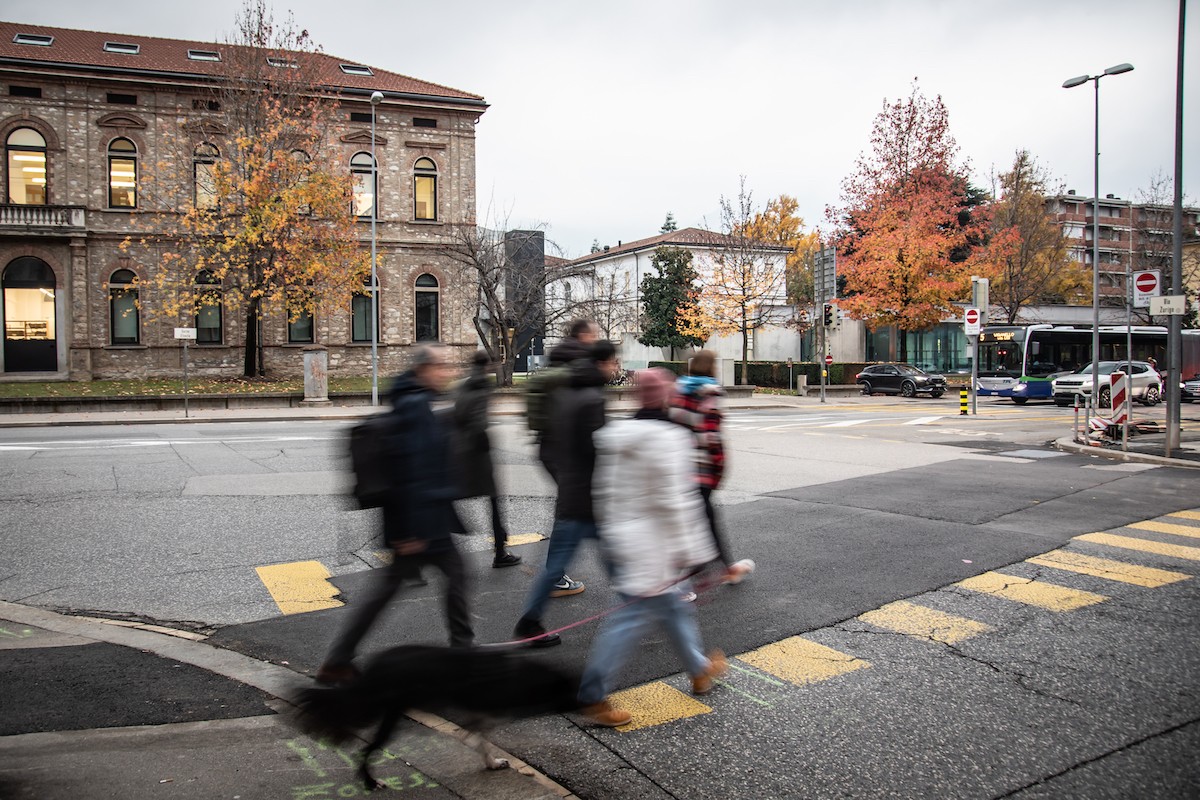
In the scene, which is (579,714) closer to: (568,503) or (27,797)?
(568,503)

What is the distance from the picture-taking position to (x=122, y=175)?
34.5 metres

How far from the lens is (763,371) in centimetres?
4431

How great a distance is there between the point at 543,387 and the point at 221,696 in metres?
2.81

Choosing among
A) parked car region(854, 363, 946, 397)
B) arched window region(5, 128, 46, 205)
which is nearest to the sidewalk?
arched window region(5, 128, 46, 205)

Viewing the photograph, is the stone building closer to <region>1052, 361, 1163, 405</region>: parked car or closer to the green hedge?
the green hedge

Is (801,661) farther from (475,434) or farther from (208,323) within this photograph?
(208,323)

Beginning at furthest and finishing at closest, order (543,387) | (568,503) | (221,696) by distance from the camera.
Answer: (543,387) → (568,503) → (221,696)

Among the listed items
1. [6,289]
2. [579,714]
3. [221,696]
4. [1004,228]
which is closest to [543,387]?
[579,714]

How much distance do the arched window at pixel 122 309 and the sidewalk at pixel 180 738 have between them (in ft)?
110

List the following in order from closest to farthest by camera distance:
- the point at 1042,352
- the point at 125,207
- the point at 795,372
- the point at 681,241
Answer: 1. the point at 125,207
2. the point at 1042,352
3. the point at 795,372
4. the point at 681,241

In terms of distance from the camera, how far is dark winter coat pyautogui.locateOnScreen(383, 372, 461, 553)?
4203 millimetres

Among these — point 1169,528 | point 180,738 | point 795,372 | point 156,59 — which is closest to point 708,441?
point 180,738

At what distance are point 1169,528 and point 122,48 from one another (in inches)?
1698

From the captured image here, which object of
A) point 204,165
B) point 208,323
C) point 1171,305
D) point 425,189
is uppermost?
point 204,165
